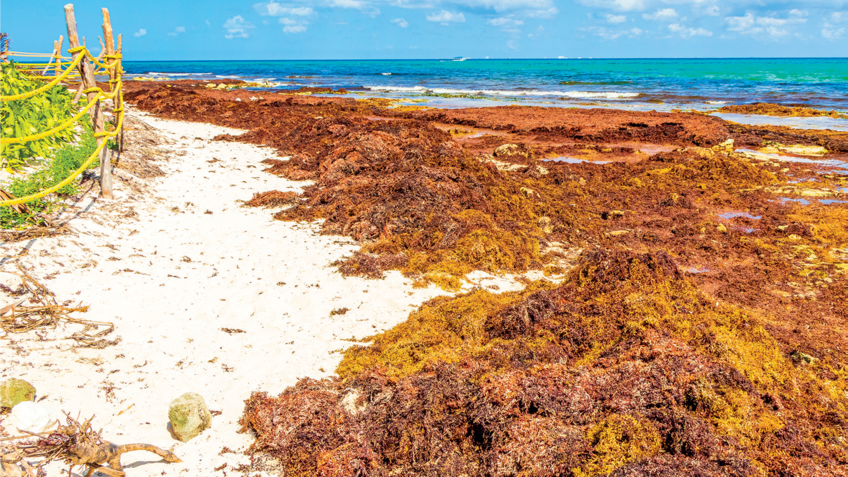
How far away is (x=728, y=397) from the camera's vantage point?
3.33m

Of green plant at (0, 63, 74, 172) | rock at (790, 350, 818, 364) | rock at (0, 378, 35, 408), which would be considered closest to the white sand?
rock at (0, 378, 35, 408)

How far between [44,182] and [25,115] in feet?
4.09

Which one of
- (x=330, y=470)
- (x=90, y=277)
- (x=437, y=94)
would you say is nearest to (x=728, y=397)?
(x=330, y=470)

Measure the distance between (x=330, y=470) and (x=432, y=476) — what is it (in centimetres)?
78

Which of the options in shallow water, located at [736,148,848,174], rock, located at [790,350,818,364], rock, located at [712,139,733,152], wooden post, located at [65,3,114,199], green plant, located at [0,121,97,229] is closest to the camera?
rock, located at [790,350,818,364]

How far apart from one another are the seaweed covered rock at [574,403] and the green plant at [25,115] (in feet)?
16.9

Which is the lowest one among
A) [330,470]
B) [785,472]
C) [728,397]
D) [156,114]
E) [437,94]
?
[330,470]

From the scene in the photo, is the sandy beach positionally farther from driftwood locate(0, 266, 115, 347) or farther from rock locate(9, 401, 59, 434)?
rock locate(9, 401, 59, 434)

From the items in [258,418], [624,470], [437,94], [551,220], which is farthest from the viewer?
[437,94]

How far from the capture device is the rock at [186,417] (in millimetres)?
3527

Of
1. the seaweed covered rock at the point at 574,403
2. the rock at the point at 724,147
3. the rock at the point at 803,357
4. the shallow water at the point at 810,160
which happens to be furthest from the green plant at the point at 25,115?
the shallow water at the point at 810,160

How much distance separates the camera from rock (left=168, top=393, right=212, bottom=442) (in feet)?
11.6

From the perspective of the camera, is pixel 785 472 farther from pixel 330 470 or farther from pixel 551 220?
pixel 551 220

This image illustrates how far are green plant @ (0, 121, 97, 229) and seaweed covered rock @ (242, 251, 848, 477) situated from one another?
466 cm
